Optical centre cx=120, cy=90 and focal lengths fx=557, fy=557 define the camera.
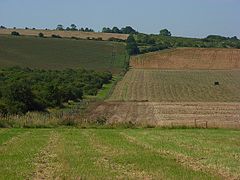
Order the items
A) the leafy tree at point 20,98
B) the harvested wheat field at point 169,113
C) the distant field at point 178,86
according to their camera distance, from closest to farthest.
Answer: the harvested wheat field at point 169,113
the leafy tree at point 20,98
the distant field at point 178,86

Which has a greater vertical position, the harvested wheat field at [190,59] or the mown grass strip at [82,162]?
the mown grass strip at [82,162]

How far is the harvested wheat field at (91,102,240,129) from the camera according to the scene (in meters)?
51.9

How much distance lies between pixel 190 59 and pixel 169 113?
7172 cm

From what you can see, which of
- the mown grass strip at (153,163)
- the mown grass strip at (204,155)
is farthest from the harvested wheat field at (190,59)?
the mown grass strip at (153,163)

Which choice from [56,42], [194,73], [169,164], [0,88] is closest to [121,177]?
[169,164]

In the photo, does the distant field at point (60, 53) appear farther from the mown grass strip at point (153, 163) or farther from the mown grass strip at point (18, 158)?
the mown grass strip at point (153, 163)

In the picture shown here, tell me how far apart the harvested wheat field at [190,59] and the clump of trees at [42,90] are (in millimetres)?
26365

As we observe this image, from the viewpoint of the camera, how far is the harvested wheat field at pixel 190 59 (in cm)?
12662

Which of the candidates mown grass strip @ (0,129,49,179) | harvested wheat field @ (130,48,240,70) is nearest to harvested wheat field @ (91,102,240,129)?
mown grass strip @ (0,129,49,179)

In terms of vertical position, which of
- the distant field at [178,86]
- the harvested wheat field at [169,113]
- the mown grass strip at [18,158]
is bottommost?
the distant field at [178,86]

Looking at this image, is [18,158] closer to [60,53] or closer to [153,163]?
[153,163]

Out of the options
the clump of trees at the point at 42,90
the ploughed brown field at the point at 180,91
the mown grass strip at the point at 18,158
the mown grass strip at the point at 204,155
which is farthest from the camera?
the clump of trees at the point at 42,90

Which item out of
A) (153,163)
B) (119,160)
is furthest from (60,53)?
(153,163)

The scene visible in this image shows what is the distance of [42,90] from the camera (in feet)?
228
